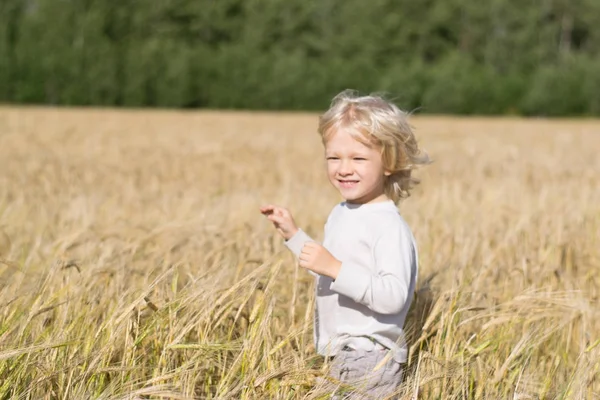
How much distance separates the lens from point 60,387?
2.01 meters

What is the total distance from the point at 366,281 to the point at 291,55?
34783 millimetres

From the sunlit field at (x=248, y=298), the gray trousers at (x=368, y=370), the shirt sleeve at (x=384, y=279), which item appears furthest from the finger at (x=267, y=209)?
the gray trousers at (x=368, y=370)

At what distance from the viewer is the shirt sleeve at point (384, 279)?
6.84 feet

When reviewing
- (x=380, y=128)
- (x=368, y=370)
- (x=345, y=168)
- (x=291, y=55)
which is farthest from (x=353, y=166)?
(x=291, y=55)

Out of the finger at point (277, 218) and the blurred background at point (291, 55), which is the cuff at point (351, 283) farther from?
the blurred background at point (291, 55)

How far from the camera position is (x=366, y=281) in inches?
82.3

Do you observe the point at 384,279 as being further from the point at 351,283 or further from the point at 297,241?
the point at 297,241

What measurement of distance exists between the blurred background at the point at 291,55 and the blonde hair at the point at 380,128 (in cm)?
2837

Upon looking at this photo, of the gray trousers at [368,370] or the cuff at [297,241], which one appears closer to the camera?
the gray trousers at [368,370]

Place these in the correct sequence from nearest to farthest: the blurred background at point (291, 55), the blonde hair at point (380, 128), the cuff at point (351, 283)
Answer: the cuff at point (351, 283) → the blonde hair at point (380, 128) → the blurred background at point (291, 55)

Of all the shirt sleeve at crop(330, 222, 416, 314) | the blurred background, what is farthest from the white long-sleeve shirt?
the blurred background

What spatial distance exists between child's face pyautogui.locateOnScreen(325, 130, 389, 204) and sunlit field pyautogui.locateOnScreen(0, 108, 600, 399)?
0.98 feet

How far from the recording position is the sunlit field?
2.09m

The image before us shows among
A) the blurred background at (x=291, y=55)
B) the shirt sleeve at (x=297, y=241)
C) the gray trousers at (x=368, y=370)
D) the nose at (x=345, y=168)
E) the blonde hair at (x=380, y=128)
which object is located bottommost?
the gray trousers at (x=368, y=370)
